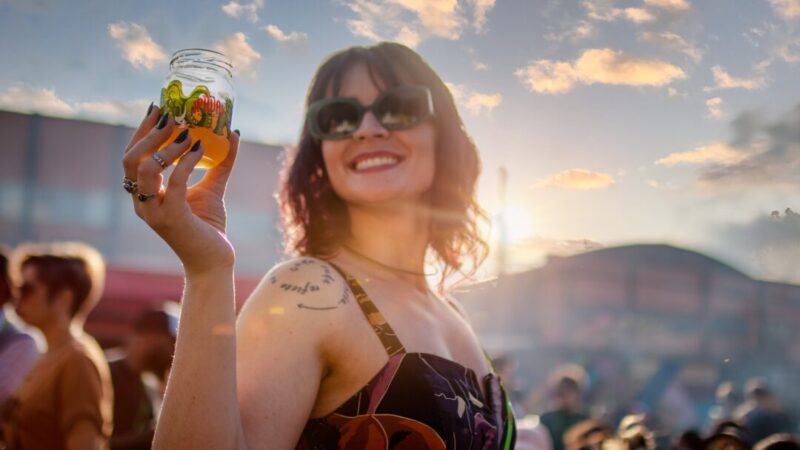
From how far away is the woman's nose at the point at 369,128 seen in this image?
1667 millimetres

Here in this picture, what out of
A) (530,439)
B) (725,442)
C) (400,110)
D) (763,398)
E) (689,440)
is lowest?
(763,398)

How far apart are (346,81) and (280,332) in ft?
2.61

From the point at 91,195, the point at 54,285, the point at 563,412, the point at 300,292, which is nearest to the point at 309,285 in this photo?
the point at 300,292

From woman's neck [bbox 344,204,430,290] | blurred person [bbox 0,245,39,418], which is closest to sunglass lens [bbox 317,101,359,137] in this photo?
woman's neck [bbox 344,204,430,290]

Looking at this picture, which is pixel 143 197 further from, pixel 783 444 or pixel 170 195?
pixel 783 444

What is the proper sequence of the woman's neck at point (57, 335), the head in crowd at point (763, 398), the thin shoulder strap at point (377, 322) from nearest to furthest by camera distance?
the thin shoulder strap at point (377, 322) < the woman's neck at point (57, 335) < the head in crowd at point (763, 398)

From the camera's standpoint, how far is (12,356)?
3307 millimetres

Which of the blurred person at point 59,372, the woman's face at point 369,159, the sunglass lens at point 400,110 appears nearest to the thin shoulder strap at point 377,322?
the woman's face at point 369,159

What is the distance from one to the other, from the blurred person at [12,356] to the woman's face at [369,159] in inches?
94.4

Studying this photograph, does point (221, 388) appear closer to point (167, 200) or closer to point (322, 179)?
point (167, 200)

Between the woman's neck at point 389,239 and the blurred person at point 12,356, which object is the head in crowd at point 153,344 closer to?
the blurred person at point 12,356

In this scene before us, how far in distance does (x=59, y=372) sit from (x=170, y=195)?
244 cm

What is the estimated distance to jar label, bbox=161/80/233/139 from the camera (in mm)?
1232

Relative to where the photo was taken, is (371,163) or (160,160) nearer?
(160,160)
